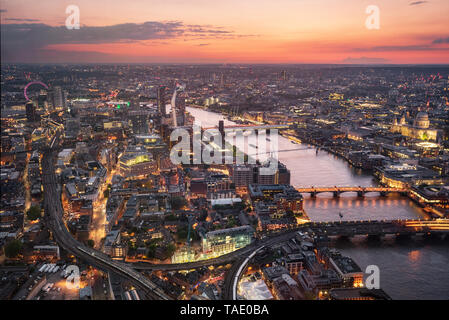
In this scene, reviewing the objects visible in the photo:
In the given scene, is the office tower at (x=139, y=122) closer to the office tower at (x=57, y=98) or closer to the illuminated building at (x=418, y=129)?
the office tower at (x=57, y=98)

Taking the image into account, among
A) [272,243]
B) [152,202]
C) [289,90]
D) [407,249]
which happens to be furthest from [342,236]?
[289,90]

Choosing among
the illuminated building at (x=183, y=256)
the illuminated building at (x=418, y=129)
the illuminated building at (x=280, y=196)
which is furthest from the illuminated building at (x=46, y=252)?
the illuminated building at (x=418, y=129)

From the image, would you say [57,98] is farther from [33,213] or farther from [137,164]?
[33,213]

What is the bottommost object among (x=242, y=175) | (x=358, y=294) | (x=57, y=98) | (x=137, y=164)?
(x=358, y=294)

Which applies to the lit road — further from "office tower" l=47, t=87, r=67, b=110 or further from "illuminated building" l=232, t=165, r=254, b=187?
"office tower" l=47, t=87, r=67, b=110

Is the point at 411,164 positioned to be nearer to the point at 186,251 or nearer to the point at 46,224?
the point at 186,251

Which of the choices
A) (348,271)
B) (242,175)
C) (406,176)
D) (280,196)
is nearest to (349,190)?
(406,176)
